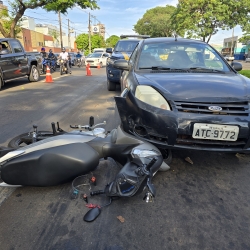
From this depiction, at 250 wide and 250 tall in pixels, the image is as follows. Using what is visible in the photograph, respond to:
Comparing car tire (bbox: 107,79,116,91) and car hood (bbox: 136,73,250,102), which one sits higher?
car hood (bbox: 136,73,250,102)

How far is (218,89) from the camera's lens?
7.97ft

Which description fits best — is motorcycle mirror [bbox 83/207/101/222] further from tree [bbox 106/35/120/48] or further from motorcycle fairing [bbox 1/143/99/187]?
tree [bbox 106/35/120/48]

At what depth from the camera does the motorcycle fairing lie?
205 centimetres

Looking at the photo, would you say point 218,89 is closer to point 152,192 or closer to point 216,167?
point 216,167

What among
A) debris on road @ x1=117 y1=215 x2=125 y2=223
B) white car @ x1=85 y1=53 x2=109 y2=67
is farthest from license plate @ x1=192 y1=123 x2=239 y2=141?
white car @ x1=85 y1=53 x2=109 y2=67

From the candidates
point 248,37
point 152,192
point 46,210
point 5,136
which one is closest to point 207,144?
point 152,192

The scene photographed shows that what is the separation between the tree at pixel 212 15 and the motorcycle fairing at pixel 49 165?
21.5m

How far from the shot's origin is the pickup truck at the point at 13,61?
845 centimetres

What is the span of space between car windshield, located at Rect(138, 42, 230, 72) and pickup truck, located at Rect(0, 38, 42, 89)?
6595mm

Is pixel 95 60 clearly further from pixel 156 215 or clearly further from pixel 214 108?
pixel 156 215

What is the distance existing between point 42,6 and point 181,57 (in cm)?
1886

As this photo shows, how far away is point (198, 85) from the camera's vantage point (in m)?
2.52

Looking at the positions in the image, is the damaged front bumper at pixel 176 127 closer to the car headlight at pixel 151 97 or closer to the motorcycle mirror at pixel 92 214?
the car headlight at pixel 151 97

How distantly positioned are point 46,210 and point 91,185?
0.50 meters
